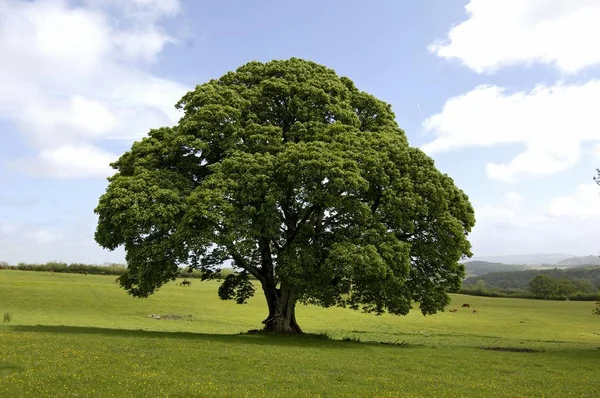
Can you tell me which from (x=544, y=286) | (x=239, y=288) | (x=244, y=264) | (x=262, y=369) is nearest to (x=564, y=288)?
(x=544, y=286)

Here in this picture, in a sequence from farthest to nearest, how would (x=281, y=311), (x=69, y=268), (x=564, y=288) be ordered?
1. (x=564, y=288)
2. (x=69, y=268)
3. (x=281, y=311)

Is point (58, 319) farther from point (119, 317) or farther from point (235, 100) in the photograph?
point (235, 100)

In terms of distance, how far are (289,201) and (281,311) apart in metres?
9.44

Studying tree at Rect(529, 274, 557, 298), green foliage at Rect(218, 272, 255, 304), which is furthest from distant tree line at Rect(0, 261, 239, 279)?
tree at Rect(529, 274, 557, 298)

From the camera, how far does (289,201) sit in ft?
101

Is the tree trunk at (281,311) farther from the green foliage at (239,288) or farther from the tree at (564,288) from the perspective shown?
the tree at (564,288)

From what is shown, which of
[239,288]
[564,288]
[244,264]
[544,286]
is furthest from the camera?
[564,288]

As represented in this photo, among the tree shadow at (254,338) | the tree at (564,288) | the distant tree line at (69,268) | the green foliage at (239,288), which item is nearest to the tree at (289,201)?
the tree shadow at (254,338)

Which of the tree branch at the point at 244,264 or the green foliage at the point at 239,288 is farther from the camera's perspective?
the green foliage at the point at 239,288

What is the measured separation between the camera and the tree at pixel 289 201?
93.4 feet

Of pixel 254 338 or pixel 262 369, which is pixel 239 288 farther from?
pixel 262 369

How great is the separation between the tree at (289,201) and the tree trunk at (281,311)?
0.08 meters

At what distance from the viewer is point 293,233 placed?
106 feet

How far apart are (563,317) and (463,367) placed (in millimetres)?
65629
